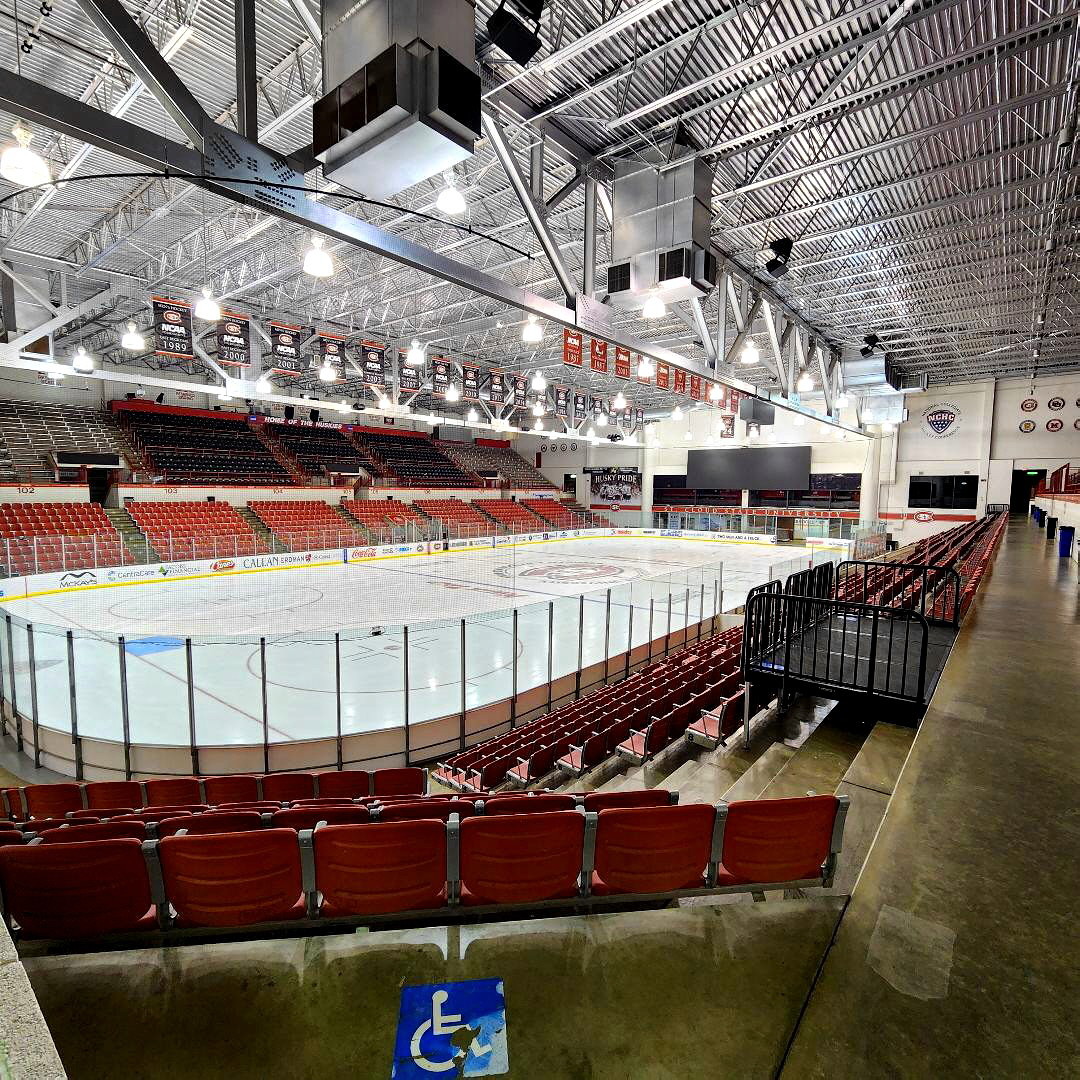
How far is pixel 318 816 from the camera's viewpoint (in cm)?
330

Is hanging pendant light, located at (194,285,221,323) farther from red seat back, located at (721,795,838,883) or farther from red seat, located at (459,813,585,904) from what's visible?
red seat back, located at (721,795,838,883)

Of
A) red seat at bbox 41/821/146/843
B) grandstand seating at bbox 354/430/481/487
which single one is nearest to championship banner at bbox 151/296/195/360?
red seat at bbox 41/821/146/843

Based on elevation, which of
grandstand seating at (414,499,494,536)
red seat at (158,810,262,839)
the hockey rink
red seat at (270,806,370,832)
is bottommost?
the hockey rink

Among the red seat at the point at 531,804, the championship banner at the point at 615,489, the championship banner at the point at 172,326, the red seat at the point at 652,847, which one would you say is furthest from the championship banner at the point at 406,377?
the championship banner at the point at 615,489

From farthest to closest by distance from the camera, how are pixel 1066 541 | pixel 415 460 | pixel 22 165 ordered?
pixel 415 460 → pixel 1066 541 → pixel 22 165

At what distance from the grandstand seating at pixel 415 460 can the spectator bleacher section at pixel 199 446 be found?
6.98 meters

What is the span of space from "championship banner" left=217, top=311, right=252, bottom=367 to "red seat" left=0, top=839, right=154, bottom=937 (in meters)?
13.7

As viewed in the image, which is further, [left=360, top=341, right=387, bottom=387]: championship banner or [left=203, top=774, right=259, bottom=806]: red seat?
[left=360, top=341, right=387, bottom=387]: championship banner

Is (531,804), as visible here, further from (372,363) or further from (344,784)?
(372,363)

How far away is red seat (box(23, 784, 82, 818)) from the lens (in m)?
5.08

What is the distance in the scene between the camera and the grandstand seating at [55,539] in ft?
45.3

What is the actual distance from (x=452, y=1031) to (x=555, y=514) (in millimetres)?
34535

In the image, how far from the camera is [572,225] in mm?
11164

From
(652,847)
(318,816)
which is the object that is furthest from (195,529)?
(652,847)
